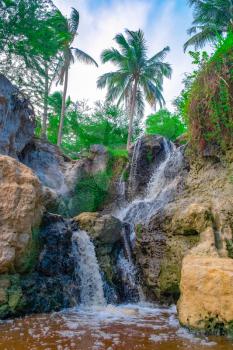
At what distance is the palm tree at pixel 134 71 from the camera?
89.5 feet

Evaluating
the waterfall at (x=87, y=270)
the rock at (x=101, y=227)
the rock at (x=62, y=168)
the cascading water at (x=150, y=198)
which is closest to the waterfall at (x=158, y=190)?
the cascading water at (x=150, y=198)

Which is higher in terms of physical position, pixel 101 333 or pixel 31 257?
pixel 31 257

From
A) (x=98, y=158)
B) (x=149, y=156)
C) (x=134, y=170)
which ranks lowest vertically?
(x=134, y=170)

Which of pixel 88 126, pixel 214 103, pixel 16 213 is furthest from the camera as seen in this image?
pixel 88 126

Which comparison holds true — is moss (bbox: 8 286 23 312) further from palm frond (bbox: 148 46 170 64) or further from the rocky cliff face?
palm frond (bbox: 148 46 170 64)

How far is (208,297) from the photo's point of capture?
18.8 feet

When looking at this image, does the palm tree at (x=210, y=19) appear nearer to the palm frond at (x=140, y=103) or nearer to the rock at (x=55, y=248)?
the palm frond at (x=140, y=103)

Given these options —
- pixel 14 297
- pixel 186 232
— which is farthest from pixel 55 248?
pixel 186 232

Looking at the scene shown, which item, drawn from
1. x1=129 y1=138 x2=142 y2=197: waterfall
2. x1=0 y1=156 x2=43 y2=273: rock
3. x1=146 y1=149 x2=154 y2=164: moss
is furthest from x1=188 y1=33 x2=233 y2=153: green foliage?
x1=129 y1=138 x2=142 y2=197: waterfall

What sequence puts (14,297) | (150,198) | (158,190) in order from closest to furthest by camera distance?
(14,297), (150,198), (158,190)

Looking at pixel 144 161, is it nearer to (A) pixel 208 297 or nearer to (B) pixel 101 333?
(A) pixel 208 297

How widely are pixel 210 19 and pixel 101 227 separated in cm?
2157

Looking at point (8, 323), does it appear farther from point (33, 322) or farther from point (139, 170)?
point (139, 170)

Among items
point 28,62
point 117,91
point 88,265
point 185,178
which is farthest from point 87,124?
point 88,265
